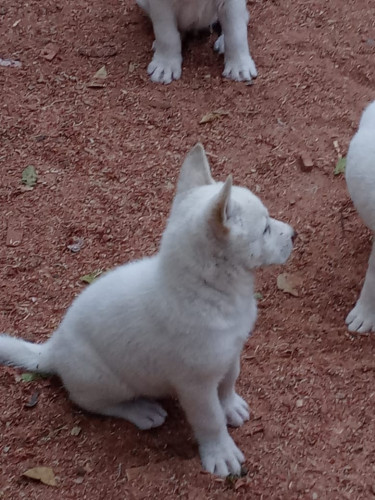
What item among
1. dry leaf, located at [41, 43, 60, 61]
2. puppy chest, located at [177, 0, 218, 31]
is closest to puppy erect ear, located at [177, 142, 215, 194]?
puppy chest, located at [177, 0, 218, 31]

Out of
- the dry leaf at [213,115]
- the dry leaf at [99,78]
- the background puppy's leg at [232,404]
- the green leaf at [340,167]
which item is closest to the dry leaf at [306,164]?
the green leaf at [340,167]

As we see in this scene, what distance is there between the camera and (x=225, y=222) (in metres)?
2.91

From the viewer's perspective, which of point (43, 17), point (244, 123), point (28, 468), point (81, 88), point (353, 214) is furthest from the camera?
point (43, 17)

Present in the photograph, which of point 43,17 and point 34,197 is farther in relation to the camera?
point 43,17

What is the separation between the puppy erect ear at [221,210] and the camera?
109 inches

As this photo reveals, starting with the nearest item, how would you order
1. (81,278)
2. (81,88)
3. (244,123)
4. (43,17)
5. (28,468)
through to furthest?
(28,468)
(81,278)
(244,123)
(81,88)
(43,17)

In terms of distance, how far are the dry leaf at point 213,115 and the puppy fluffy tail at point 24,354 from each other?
7.90 feet

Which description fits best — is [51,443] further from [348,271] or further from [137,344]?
[348,271]

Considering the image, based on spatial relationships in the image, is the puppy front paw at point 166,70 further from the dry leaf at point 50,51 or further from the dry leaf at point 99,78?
the dry leaf at point 50,51

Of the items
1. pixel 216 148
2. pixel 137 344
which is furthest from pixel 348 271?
pixel 137 344

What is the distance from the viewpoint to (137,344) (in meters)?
3.35

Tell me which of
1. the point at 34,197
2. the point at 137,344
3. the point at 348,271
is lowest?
the point at 34,197

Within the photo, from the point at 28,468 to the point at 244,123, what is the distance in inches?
121

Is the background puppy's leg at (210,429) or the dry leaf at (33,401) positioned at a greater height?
the background puppy's leg at (210,429)
